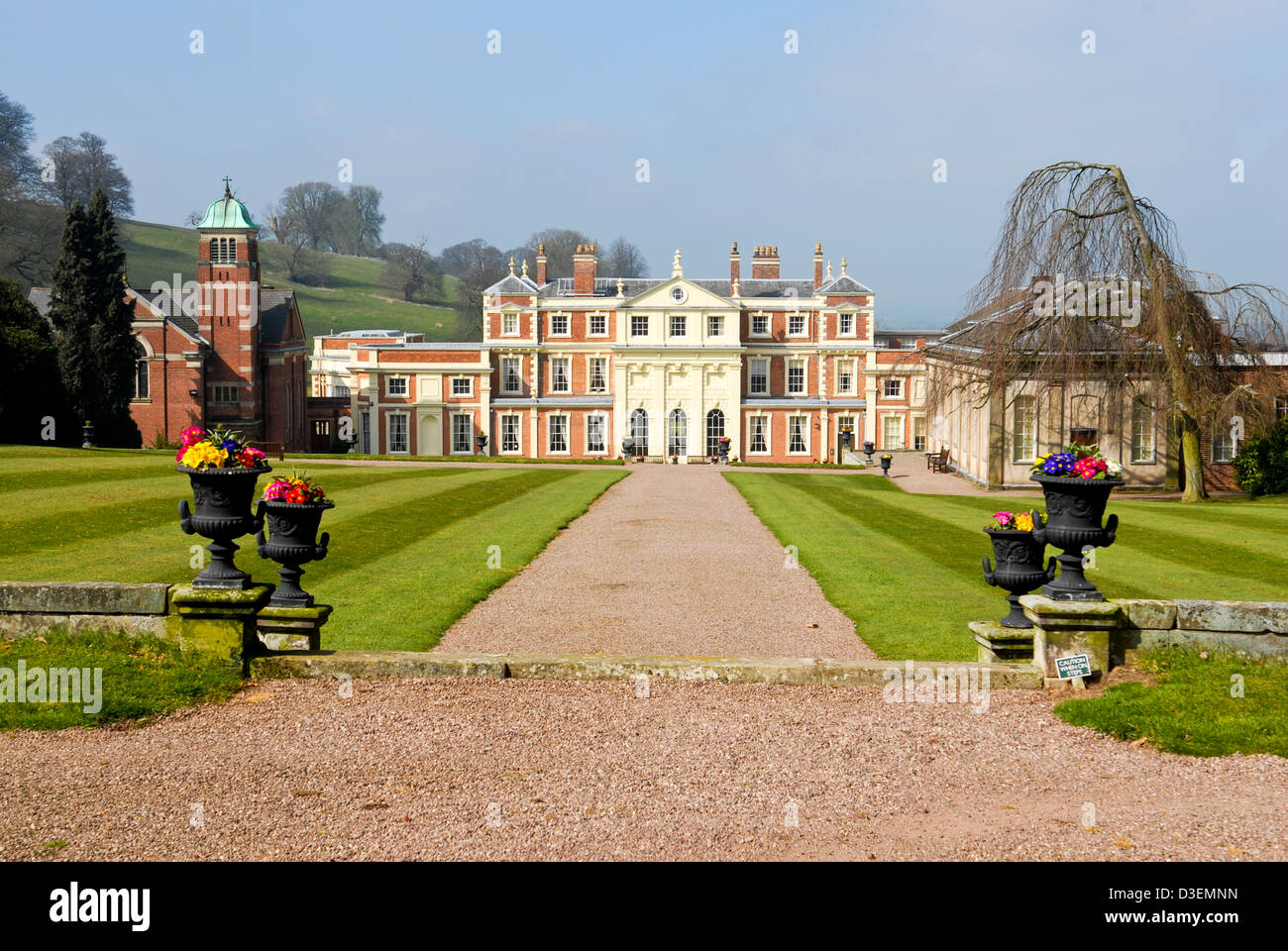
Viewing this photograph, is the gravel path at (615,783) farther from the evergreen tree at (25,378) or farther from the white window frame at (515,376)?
the white window frame at (515,376)

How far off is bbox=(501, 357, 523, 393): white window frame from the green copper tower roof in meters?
16.5

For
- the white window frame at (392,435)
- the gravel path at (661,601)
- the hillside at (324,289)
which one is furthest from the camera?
the hillside at (324,289)

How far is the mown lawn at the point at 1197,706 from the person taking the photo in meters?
9.09

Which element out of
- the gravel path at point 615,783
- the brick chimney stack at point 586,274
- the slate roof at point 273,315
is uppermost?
the brick chimney stack at point 586,274

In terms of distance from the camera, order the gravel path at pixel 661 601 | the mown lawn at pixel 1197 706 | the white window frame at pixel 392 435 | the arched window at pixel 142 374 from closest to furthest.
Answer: the mown lawn at pixel 1197 706 → the gravel path at pixel 661 601 → the arched window at pixel 142 374 → the white window frame at pixel 392 435

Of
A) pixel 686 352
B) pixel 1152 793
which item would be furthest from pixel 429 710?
pixel 686 352

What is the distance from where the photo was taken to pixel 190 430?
10984mm

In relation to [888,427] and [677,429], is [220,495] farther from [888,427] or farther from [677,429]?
[888,427]

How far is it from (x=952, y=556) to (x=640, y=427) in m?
48.8

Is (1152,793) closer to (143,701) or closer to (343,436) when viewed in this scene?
(143,701)

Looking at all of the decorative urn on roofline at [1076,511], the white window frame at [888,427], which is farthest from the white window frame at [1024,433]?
the decorative urn on roofline at [1076,511]

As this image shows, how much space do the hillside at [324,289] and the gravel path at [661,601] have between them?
342ft

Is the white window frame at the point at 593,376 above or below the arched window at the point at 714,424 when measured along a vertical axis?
above

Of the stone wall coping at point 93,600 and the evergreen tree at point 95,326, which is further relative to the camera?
the evergreen tree at point 95,326
